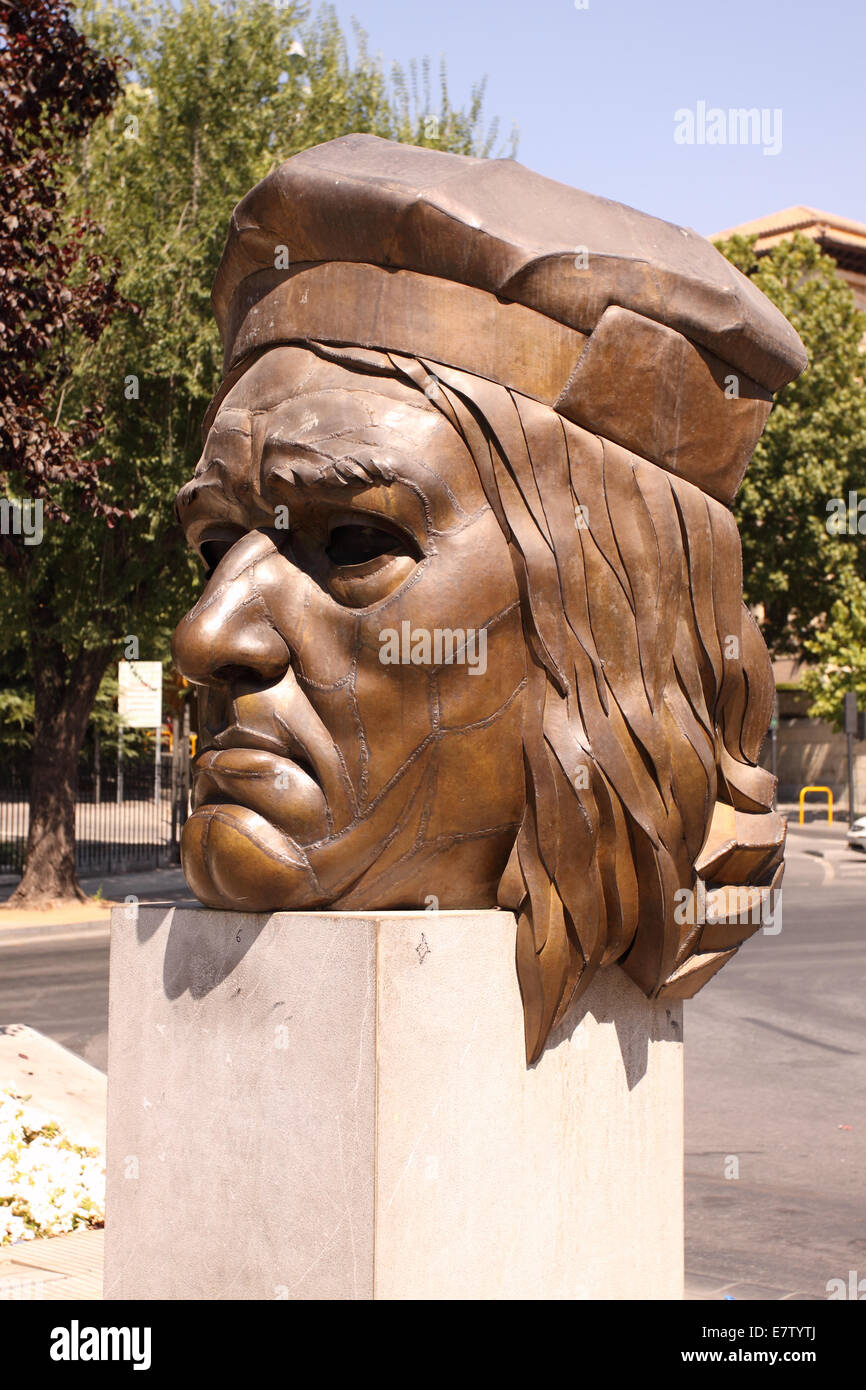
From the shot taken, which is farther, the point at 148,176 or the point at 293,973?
the point at 148,176

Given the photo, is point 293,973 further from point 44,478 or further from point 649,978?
point 44,478

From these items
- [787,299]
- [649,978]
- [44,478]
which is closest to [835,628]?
[787,299]

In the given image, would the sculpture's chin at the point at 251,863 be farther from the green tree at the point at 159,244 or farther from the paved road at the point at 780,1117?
the green tree at the point at 159,244

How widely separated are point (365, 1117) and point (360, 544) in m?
1.34

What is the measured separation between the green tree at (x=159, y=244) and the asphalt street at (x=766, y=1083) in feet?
12.6

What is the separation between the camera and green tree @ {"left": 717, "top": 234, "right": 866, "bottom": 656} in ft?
99.9

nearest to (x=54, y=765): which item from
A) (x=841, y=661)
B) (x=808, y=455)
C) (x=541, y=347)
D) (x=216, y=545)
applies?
(x=216, y=545)

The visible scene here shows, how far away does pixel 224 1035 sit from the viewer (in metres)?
3.46

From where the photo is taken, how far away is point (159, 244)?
47.8ft

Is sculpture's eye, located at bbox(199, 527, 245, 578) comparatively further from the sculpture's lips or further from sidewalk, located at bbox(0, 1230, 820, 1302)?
sidewalk, located at bbox(0, 1230, 820, 1302)

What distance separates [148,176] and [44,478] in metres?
7.55

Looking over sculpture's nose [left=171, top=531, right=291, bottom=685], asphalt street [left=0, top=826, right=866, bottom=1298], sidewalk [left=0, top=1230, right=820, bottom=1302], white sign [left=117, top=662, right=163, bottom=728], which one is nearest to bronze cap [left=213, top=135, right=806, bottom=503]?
sculpture's nose [left=171, top=531, right=291, bottom=685]

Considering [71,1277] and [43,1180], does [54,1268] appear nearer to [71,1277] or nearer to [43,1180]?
[71,1277]

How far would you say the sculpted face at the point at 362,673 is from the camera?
3.35 m
